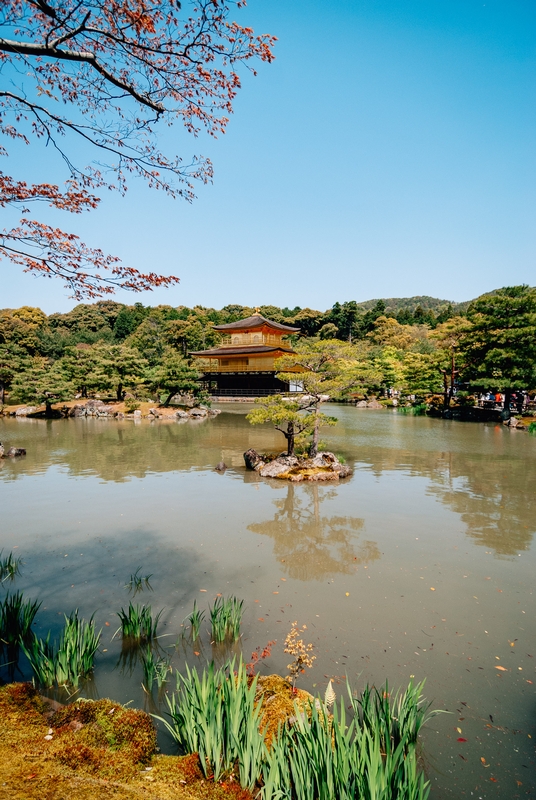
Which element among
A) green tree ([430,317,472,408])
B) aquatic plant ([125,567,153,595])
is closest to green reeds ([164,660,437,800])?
aquatic plant ([125,567,153,595])

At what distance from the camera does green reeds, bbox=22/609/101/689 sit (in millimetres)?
2646

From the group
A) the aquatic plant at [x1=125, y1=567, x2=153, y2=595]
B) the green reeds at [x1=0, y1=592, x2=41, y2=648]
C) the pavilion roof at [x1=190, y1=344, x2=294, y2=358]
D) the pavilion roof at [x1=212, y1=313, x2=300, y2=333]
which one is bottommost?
the aquatic plant at [x1=125, y1=567, x2=153, y2=595]

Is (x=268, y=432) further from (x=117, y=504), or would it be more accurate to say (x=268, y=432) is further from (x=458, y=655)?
(x=458, y=655)

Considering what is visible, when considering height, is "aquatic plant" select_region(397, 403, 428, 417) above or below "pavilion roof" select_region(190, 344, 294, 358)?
below

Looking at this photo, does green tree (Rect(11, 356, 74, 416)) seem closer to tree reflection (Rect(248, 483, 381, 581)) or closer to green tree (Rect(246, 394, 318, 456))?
green tree (Rect(246, 394, 318, 456))

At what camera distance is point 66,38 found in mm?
2912

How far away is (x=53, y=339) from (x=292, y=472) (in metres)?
39.3

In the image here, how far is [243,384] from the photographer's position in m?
31.1

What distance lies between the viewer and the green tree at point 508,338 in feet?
64.1

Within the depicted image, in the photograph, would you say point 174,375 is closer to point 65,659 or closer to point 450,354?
point 450,354

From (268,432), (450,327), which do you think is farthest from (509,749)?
(450,327)

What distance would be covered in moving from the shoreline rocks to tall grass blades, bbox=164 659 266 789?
7456 mm

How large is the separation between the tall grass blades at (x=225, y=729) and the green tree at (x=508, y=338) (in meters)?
20.9

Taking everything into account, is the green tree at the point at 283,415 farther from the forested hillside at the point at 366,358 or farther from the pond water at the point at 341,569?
the forested hillside at the point at 366,358
